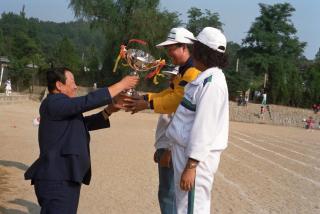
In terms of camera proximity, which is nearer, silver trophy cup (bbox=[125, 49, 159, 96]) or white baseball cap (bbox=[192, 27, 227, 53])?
white baseball cap (bbox=[192, 27, 227, 53])

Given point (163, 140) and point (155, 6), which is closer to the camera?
point (163, 140)

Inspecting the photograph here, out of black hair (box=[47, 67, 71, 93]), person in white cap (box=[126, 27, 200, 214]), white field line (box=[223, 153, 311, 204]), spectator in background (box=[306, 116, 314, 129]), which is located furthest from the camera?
spectator in background (box=[306, 116, 314, 129])

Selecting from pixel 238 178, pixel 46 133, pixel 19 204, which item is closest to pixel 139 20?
pixel 238 178

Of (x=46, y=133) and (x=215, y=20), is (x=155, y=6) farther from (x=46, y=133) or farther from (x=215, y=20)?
(x=46, y=133)

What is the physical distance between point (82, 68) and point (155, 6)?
9425 mm

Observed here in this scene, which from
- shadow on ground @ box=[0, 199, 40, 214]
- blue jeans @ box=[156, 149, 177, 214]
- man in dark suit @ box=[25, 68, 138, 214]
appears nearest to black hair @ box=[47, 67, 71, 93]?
man in dark suit @ box=[25, 68, 138, 214]

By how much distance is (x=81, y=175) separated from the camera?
11.5 feet

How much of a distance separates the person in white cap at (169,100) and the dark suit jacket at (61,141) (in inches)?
19.5

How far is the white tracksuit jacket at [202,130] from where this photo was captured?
10.1ft

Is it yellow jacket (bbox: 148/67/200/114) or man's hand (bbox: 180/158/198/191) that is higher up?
yellow jacket (bbox: 148/67/200/114)

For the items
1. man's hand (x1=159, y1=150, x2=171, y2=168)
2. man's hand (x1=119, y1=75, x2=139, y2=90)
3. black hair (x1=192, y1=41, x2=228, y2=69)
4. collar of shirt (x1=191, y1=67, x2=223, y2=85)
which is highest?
black hair (x1=192, y1=41, x2=228, y2=69)

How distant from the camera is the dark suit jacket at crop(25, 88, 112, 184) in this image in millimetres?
3395

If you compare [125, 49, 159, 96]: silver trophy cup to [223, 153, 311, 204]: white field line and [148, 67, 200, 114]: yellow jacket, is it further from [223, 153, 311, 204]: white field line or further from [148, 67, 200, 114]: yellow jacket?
[223, 153, 311, 204]: white field line

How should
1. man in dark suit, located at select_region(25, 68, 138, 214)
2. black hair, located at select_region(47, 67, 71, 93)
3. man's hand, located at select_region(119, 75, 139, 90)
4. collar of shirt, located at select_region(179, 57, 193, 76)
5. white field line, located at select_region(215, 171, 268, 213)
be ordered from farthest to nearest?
white field line, located at select_region(215, 171, 268, 213)
collar of shirt, located at select_region(179, 57, 193, 76)
black hair, located at select_region(47, 67, 71, 93)
man's hand, located at select_region(119, 75, 139, 90)
man in dark suit, located at select_region(25, 68, 138, 214)
